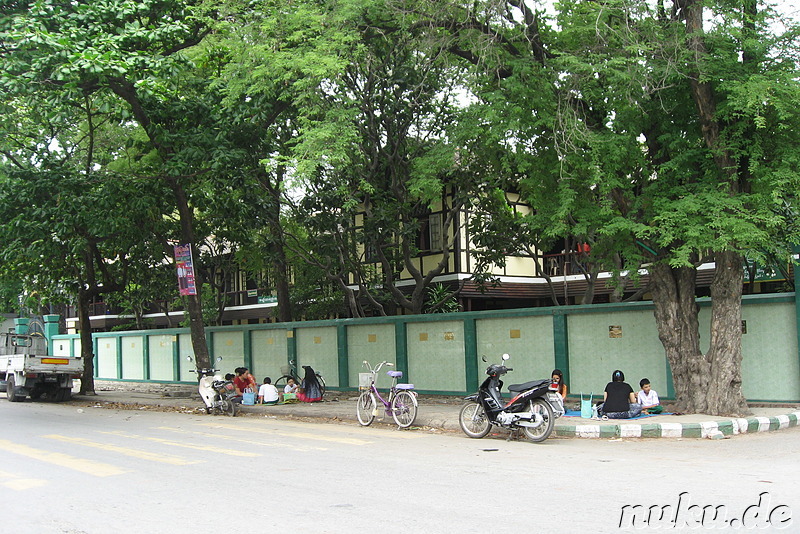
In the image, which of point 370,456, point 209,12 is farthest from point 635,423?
point 209,12

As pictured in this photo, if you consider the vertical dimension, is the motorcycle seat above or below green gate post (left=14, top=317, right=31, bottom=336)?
below

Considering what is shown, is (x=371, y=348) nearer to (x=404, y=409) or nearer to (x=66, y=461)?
(x=404, y=409)

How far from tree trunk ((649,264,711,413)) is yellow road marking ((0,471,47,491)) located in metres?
10.5

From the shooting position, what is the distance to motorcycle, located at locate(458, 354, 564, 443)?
11.4 meters

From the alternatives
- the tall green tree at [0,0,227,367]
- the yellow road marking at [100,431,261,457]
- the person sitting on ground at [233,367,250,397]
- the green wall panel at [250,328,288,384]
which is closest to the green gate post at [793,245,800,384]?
the yellow road marking at [100,431,261,457]

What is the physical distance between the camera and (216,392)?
1772 centimetres

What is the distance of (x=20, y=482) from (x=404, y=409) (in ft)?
22.5

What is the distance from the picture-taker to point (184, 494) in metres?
7.66

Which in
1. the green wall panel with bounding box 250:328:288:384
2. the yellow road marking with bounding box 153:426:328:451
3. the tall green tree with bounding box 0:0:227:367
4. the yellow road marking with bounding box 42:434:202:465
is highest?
the tall green tree with bounding box 0:0:227:367

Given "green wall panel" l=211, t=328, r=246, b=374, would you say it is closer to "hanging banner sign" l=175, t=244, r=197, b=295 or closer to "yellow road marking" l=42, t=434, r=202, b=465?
"hanging banner sign" l=175, t=244, r=197, b=295

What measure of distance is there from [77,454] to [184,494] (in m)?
4.04

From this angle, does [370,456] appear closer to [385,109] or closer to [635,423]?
[635,423]

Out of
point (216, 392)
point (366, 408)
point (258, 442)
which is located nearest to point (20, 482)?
point (258, 442)

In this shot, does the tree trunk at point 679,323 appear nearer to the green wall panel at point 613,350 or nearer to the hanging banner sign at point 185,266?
the green wall panel at point 613,350
